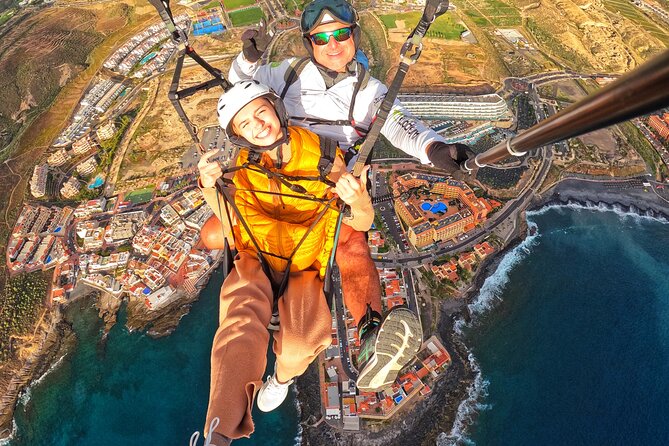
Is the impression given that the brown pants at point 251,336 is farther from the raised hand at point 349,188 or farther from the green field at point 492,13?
the green field at point 492,13

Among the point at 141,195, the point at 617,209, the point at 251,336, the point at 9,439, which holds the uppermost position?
the point at 251,336

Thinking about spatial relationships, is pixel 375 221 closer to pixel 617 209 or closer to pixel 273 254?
pixel 617 209

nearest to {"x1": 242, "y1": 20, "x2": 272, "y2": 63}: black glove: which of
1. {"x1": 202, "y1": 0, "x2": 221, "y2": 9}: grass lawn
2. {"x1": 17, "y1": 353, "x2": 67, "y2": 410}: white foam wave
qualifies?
{"x1": 17, "y1": 353, "x2": 67, "y2": 410}: white foam wave

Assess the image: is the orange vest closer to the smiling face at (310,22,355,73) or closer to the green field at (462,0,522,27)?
the smiling face at (310,22,355,73)

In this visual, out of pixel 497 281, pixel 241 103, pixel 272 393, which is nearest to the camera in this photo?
pixel 241 103

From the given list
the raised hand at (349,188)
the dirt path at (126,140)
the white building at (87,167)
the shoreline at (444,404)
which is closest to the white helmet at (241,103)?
the raised hand at (349,188)

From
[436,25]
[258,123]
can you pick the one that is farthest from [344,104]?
[436,25]
